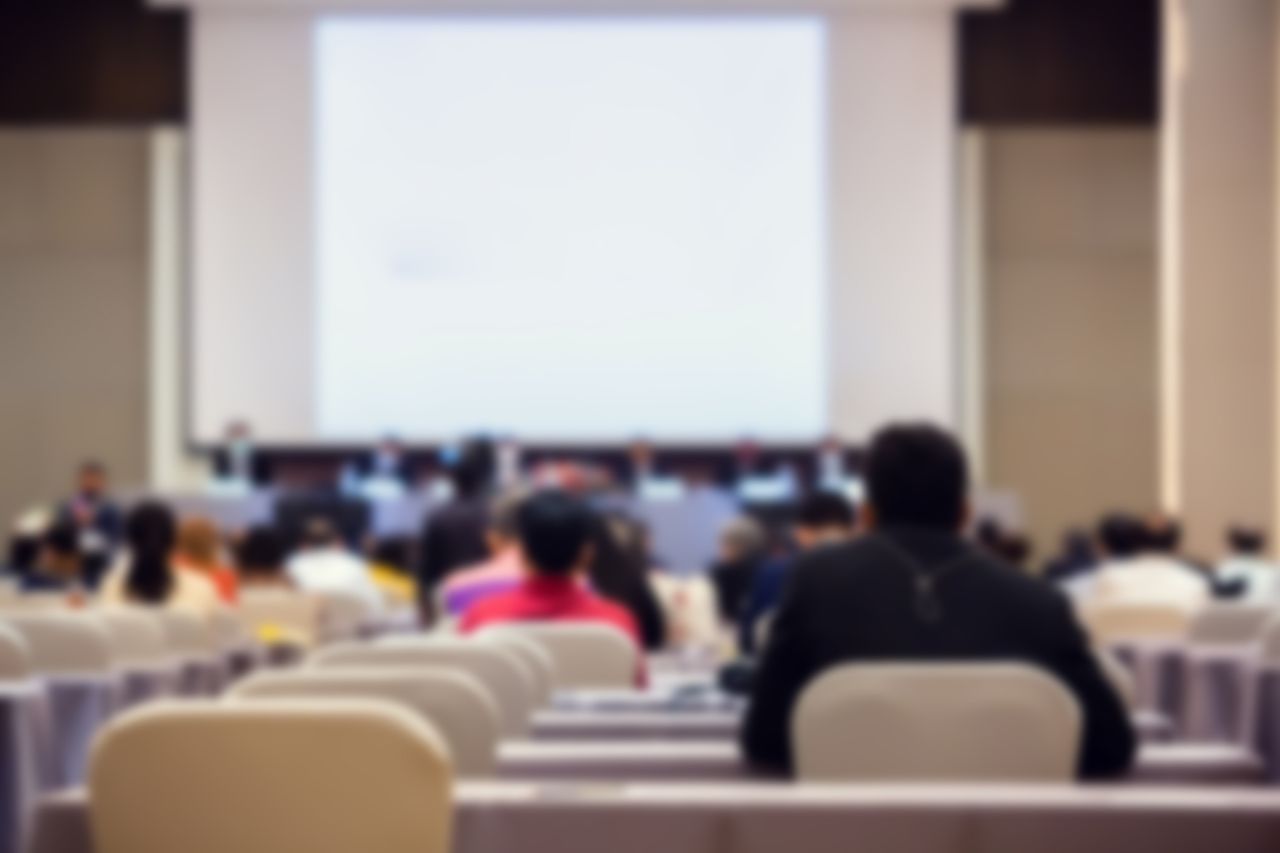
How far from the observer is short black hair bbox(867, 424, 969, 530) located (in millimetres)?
3635

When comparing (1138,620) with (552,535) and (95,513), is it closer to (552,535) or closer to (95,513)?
(552,535)

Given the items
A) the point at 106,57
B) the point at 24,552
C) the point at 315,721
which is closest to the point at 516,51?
the point at 106,57

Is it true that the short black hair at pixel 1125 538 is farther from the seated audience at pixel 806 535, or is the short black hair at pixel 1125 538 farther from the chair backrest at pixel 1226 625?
the chair backrest at pixel 1226 625

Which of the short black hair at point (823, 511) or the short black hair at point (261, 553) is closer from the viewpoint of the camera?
the short black hair at point (823, 511)

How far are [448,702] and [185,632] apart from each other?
3.58 metres

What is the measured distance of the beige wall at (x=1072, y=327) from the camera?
67.5ft

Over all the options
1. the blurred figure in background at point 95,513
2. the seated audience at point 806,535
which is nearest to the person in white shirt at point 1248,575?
the seated audience at point 806,535

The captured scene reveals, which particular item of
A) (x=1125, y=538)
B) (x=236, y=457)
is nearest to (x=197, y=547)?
(x=1125, y=538)

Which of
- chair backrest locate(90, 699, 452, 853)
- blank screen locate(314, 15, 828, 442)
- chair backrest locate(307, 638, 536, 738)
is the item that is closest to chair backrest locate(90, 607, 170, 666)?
chair backrest locate(307, 638, 536, 738)

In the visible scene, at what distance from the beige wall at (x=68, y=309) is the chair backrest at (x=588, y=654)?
15850mm

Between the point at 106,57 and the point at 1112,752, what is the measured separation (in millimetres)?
17724

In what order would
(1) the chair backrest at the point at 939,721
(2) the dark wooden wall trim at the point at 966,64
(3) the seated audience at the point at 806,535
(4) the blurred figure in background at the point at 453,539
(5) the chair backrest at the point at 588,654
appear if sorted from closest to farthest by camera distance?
(1) the chair backrest at the point at 939,721
(5) the chair backrest at the point at 588,654
(3) the seated audience at the point at 806,535
(4) the blurred figure in background at the point at 453,539
(2) the dark wooden wall trim at the point at 966,64

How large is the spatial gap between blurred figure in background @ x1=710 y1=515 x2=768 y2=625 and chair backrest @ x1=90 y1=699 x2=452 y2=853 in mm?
6377

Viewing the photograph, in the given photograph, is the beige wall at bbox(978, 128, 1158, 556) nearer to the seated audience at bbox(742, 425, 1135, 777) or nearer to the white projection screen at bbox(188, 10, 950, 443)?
the white projection screen at bbox(188, 10, 950, 443)
